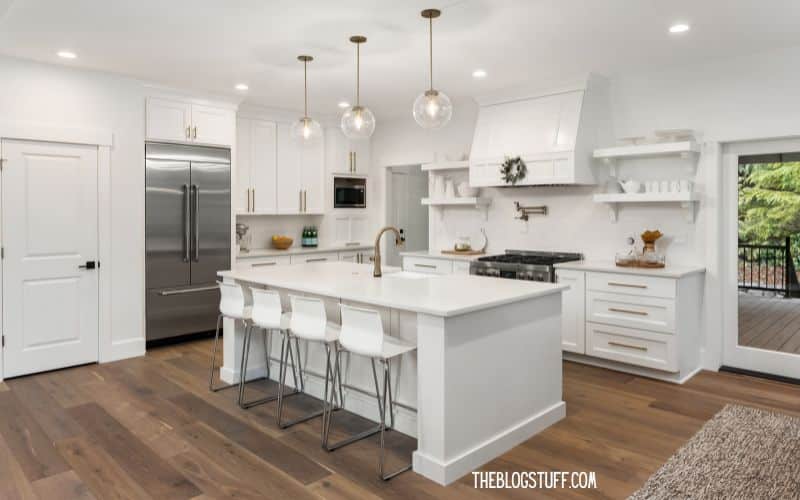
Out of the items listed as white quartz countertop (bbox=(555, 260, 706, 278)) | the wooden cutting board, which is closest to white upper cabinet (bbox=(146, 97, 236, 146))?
the wooden cutting board

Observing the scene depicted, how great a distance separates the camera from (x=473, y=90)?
5.79 m

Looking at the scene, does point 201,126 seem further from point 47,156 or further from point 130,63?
point 47,156

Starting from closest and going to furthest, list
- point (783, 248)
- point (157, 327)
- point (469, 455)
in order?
point (469, 455), point (783, 248), point (157, 327)

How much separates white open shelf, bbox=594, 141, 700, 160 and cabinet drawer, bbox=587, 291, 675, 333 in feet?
4.09

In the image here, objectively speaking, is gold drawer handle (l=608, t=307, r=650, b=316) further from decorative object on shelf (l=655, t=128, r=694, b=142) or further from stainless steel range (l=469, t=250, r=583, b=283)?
decorative object on shelf (l=655, t=128, r=694, b=142)

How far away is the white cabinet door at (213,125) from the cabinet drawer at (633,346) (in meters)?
4.08

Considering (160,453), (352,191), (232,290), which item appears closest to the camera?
(160,453)

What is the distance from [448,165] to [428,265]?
3.82 ft

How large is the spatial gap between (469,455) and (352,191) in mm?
4972

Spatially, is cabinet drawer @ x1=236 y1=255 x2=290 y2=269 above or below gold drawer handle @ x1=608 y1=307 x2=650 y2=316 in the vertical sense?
above

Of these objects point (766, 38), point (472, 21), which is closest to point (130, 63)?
point (472, 21)

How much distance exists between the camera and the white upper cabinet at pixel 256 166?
639cm

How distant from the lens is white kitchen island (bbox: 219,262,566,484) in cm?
287

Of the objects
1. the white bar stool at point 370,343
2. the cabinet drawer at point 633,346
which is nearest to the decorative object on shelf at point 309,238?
the cabinet drawer at point 633,346
